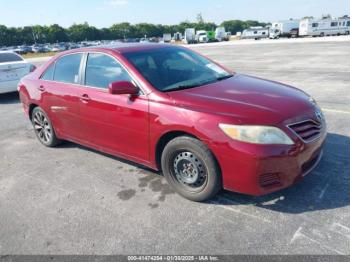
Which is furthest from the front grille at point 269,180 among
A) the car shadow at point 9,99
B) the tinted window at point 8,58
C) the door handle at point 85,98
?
the tinted window at point 8,58

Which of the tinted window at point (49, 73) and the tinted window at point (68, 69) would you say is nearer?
the tinted window at point (68, 69)

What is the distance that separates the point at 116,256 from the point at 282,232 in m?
1.48

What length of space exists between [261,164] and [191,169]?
0.80 metres

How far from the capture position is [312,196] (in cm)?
346

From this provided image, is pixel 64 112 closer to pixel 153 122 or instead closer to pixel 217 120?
pixel 153 122

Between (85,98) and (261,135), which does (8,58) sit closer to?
(85,98)

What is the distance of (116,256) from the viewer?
283 cm

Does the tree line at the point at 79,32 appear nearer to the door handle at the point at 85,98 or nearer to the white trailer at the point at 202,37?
the white trailer at the point at 202,37

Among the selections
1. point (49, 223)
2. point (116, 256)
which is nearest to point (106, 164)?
point (49, 223)

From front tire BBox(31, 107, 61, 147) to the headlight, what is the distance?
3.45 m

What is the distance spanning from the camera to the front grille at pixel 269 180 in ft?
10.1

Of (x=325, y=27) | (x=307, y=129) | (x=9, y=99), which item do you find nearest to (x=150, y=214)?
→ (x=307, y=129)

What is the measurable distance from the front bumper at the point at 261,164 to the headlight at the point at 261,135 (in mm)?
46

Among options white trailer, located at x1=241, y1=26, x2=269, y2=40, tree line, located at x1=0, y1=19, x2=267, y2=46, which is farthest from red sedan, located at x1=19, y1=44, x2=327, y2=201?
tree line, located at x1=0, y1=19, x2=267, y2=46
